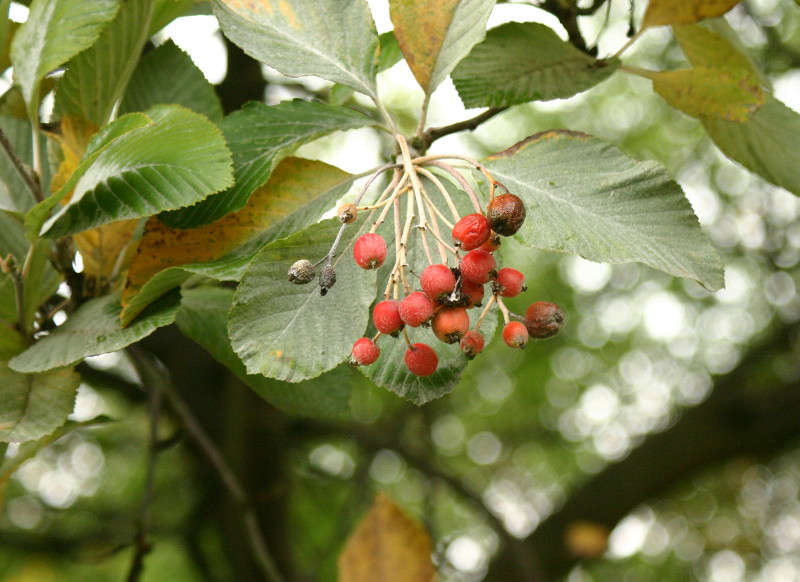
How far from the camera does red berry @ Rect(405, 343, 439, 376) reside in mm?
784

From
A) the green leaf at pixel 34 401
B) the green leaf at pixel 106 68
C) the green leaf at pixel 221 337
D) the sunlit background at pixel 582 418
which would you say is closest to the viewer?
the green leaf at pixel 34 401

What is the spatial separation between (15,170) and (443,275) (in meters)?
0.80

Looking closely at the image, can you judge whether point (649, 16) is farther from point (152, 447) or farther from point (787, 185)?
point (152, 447)

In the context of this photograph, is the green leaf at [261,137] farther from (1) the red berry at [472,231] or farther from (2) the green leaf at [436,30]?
(1) the red berry at [472,231]

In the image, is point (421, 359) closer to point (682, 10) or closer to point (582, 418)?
point (682, 10)

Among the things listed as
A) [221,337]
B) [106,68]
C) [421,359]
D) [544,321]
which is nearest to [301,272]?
[421,359]

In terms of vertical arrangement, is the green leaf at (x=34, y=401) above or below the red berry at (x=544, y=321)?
below

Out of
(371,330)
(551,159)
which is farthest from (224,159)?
(551,159)

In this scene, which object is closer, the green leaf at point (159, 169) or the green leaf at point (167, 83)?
the green leaf at point (159, 169)

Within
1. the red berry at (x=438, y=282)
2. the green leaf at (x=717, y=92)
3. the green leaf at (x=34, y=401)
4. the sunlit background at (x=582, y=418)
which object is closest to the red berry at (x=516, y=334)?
the red berry at (x=438, y=282)

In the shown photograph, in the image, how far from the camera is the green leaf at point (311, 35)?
894 millimetres

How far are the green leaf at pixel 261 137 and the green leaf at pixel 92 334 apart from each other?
0.37 ft

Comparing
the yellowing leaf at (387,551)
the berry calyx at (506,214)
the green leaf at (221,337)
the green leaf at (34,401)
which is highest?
the berry calyx at (506,214)

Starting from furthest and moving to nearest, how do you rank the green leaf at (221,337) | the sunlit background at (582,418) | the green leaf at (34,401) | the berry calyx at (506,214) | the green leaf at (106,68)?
1. the sunlit background at (582,418)
2. the green leaf at (221,337)
3. the green leaf at (106,68)
4. the green leaf at (34,401)
5. the berry calyx at (506,214)
